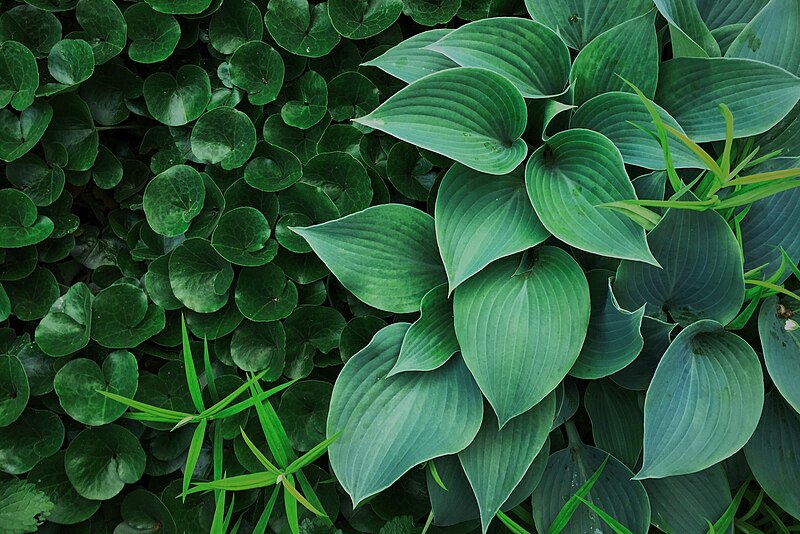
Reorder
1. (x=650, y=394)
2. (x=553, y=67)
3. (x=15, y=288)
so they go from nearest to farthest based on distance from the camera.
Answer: (x=650, y=394), (x=553, y=67), (x=15, y=288)

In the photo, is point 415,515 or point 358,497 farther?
point 415,515

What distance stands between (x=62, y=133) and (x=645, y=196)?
99cm

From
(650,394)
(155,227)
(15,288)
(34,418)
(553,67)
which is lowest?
(34,418)

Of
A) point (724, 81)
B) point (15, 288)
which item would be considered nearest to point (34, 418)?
point (15, 288)

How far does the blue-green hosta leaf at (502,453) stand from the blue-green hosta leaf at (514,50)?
48 centimetres

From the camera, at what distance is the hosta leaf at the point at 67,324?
1016 millimetres

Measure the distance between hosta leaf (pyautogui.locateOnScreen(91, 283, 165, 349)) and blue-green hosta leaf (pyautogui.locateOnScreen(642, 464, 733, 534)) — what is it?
0.86 meters

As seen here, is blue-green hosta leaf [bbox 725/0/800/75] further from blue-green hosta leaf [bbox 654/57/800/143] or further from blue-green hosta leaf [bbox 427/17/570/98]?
blue-green hosta leaf [bbox 427/17/570/98]

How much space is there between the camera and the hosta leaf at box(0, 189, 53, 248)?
3.43 ft

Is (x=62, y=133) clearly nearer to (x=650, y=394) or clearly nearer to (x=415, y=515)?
(x=415, y=515)

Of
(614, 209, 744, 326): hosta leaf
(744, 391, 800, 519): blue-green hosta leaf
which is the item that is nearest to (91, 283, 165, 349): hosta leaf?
(614, 209, 744, 326): hosta leaf

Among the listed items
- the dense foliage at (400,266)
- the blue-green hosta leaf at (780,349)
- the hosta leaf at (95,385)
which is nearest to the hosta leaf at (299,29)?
the dense foliage at (400,266)

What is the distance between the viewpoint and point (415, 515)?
104 centimetres

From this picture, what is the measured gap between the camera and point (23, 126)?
108cm
